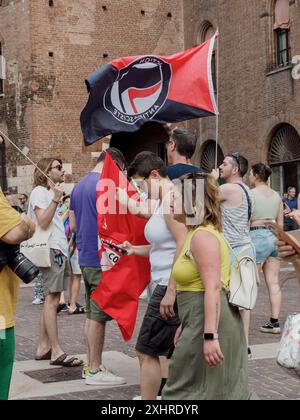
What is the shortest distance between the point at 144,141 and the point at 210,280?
77.9 ft

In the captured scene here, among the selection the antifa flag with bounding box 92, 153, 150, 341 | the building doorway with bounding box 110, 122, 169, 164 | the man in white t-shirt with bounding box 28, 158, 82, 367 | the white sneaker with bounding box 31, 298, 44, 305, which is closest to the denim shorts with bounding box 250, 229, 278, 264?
the man in white t-shirt with bounding box 28, 158, 82, 367

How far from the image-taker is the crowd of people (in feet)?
12.5

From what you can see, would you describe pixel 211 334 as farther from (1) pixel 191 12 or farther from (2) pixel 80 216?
(1) pixel 191 12

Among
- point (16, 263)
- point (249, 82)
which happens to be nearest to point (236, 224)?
point (16, 263)

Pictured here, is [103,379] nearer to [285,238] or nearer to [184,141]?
[184,141]

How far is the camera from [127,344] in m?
7.82

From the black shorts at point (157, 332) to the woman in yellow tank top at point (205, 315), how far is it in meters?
0.90

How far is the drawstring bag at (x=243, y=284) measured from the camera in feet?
13.3

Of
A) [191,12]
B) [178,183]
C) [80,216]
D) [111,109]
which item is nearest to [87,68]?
[191,12]

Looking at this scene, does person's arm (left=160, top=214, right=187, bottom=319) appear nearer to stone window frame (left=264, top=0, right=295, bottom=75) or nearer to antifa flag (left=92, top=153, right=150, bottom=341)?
antifa flag (left=92, top=153, right=150, bottom=341)

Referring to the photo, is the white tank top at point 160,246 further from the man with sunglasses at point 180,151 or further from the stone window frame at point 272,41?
the stone window frame at point 272,41

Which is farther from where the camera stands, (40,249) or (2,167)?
(2,167)

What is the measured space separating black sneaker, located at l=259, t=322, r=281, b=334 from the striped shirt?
1904 millimetres

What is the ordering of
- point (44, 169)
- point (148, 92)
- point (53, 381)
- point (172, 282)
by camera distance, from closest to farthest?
1. point (172, 282)
2. point (53, 381)
3. point (44, 169)
4. point (148, 92)
